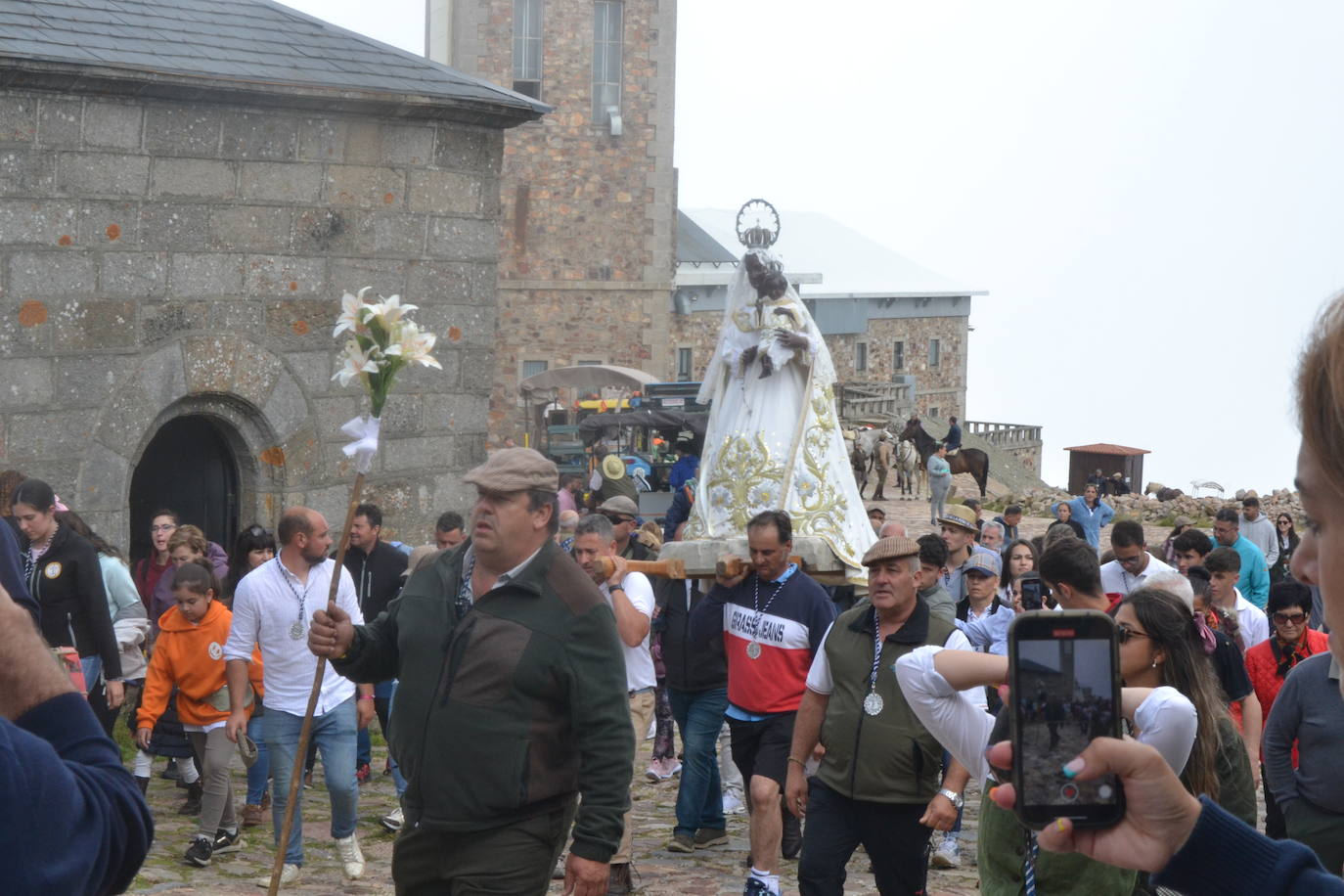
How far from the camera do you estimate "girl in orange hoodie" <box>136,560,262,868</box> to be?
8320 mm

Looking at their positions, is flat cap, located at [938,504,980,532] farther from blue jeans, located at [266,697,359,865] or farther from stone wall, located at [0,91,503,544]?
blue jeans, located at [266,697,359,865]

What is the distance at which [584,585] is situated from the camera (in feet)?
16.9

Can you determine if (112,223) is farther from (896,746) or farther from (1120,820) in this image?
(1120,820)

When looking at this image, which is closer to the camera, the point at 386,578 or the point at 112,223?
the point at 386,578

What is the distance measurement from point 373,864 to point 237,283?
4486 millimetres

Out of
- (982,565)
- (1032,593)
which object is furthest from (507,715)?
(1032,593)

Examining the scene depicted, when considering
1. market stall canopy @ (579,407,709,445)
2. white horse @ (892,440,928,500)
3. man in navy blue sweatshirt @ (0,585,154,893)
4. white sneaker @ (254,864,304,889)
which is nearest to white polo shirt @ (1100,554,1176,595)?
white sneaker @ (254,864,304,889)

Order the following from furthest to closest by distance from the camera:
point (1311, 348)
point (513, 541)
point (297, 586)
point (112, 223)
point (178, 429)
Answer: point (178, 429) → point (112, 223) → point (297, 586) → point (513, 541) → point (1311, 348)

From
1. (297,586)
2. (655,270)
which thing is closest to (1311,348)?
(297,586)

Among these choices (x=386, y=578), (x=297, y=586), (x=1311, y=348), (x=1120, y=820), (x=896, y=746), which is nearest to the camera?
(x=1311, y=348)

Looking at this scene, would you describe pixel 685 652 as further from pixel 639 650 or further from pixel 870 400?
pixel 870 400

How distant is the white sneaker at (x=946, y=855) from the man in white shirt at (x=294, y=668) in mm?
2839

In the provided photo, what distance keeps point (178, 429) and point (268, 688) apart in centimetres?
433

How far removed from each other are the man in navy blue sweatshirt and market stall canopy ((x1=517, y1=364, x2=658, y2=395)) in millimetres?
32171
